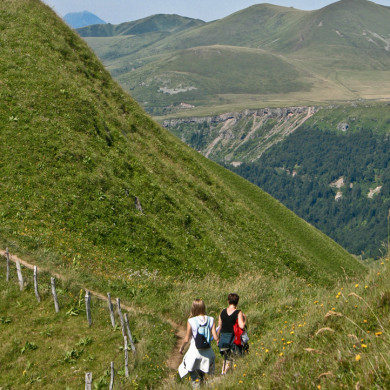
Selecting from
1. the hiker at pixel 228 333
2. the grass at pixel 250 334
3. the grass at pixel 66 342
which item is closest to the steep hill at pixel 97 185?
the grass at pixel 66 342

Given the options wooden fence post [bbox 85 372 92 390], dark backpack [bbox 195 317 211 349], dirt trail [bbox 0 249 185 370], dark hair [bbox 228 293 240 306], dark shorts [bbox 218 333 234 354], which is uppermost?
dark hair [bbox 228 293 240 306]

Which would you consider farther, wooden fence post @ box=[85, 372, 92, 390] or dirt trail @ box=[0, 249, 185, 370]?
dirt trail @ box=[0, 249, 185, 370]

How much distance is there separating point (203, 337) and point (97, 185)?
21496 mm

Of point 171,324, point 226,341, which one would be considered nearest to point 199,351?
point 226,341

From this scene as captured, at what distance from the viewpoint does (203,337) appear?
1223cm

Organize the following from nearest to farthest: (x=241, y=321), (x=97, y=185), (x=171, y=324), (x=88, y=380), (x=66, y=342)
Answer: (x=88, y=380), (x=241, y=321), (x=66, y=342), (x=171, y=324), (x=97, y=185)

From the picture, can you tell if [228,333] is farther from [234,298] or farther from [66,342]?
[66,342]

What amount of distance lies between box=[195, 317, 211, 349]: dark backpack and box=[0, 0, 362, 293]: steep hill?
36.7 feet

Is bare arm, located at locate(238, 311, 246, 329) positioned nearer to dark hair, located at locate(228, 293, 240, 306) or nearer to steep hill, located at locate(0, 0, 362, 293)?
dark hair, located at locate(228, 293, 240, 306)

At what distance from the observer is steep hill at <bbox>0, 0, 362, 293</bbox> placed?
26.9 meters

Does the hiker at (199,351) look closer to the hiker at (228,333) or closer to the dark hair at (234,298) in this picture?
the hiker at (228,333)

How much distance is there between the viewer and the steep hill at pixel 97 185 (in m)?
26.9

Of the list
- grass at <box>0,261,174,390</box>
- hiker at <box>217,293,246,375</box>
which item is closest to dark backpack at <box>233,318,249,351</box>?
hiker at <box>217,293,246,375</box>

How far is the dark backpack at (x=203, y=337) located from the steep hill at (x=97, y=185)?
36.7 ft
